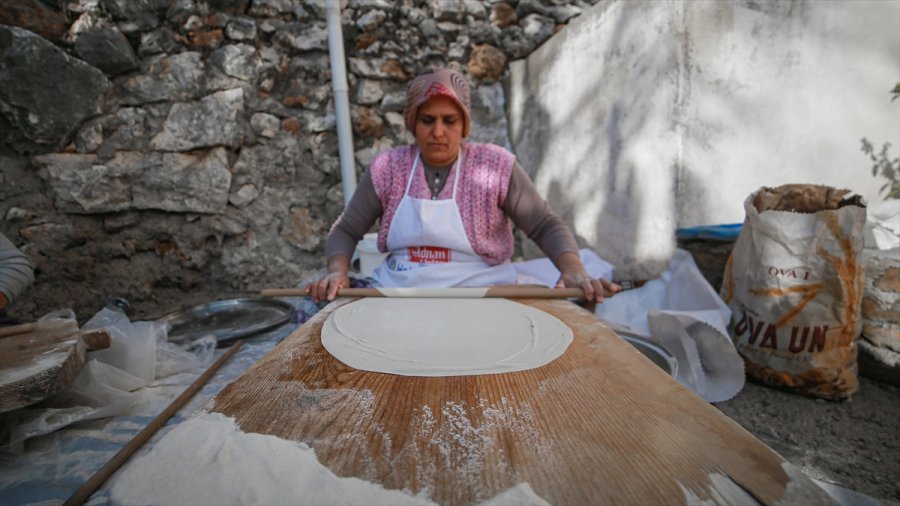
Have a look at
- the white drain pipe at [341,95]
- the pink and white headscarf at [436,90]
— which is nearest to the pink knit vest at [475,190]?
the pink and white headscarf at [436,90]

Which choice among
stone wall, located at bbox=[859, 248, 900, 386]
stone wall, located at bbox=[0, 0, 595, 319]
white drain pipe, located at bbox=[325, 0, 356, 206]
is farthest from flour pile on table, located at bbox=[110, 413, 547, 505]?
stone wall, located at bbox=[0, 0, 595, 319]

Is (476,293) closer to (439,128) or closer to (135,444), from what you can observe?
(439,128)

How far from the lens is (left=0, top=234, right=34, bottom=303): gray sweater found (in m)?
1.39

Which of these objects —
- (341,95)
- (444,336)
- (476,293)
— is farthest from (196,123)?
(444,336)

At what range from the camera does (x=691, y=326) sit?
1483 millimetres

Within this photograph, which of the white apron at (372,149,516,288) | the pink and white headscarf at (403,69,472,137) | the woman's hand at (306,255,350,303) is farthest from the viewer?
the white apron at (372,149,516,288)

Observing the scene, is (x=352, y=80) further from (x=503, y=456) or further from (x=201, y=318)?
(x=503, y=456)

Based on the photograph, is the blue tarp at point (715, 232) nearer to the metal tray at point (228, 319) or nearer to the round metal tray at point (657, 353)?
the round metal tray at point (657, 353)

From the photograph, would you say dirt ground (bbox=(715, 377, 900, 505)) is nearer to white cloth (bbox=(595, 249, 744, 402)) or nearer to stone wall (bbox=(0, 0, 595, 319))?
white cloth (bbox=(595, 249, 744, 402))

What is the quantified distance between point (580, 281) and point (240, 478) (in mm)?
1056

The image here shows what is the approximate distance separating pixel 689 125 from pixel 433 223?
1.26m

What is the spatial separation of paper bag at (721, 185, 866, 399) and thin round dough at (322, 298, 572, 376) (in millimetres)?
886

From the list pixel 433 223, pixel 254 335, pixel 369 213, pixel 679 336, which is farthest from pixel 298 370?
pixel 679 336

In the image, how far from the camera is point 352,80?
270 centimetres
